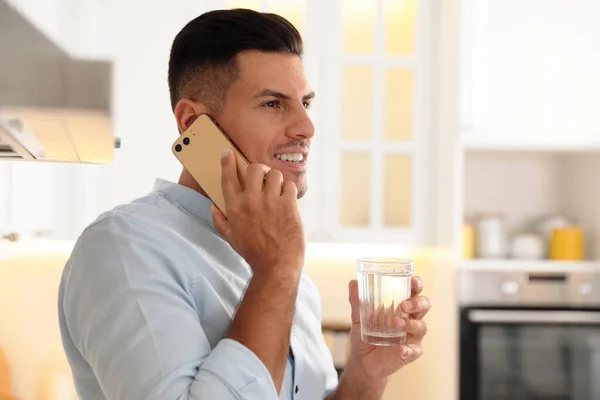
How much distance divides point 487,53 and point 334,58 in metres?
0.57

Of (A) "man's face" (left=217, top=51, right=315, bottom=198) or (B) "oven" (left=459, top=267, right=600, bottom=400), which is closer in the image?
(A) "man's face" (left=217, top=51, right=315, bottom=198)

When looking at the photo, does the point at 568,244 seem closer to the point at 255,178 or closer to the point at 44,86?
the point at 255,178

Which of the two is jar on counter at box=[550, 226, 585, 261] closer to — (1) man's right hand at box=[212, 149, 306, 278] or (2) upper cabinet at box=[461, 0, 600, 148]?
(2) upper cabinet at box=[461, 0, 600, 148]

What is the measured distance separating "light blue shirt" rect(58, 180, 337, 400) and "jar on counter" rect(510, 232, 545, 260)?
1.89m

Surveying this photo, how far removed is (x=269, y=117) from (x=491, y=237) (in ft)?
6.11

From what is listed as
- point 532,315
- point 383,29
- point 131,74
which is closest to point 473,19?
point 383,29

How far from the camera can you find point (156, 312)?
0.83 m

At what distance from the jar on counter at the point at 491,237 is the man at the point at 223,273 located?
1.68 meters

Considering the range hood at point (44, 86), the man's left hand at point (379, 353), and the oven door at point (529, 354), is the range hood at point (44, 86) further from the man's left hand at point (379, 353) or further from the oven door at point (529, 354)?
the oven door at point (529, 354)

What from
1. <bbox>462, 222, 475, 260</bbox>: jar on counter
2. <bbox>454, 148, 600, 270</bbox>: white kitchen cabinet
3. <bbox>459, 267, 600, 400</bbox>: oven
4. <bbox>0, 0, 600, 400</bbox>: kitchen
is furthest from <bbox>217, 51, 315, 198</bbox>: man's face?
<bbox>454, 148, 600, 270</bbox>: white kitchen cabinet

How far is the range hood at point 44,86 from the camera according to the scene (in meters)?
0.56

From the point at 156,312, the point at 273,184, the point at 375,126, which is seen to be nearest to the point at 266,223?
the point at 273,184

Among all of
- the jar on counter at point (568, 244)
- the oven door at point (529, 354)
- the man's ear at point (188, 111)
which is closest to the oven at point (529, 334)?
the oven door at point (529, 354)

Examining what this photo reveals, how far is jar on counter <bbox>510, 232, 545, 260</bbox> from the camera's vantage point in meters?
2.75
